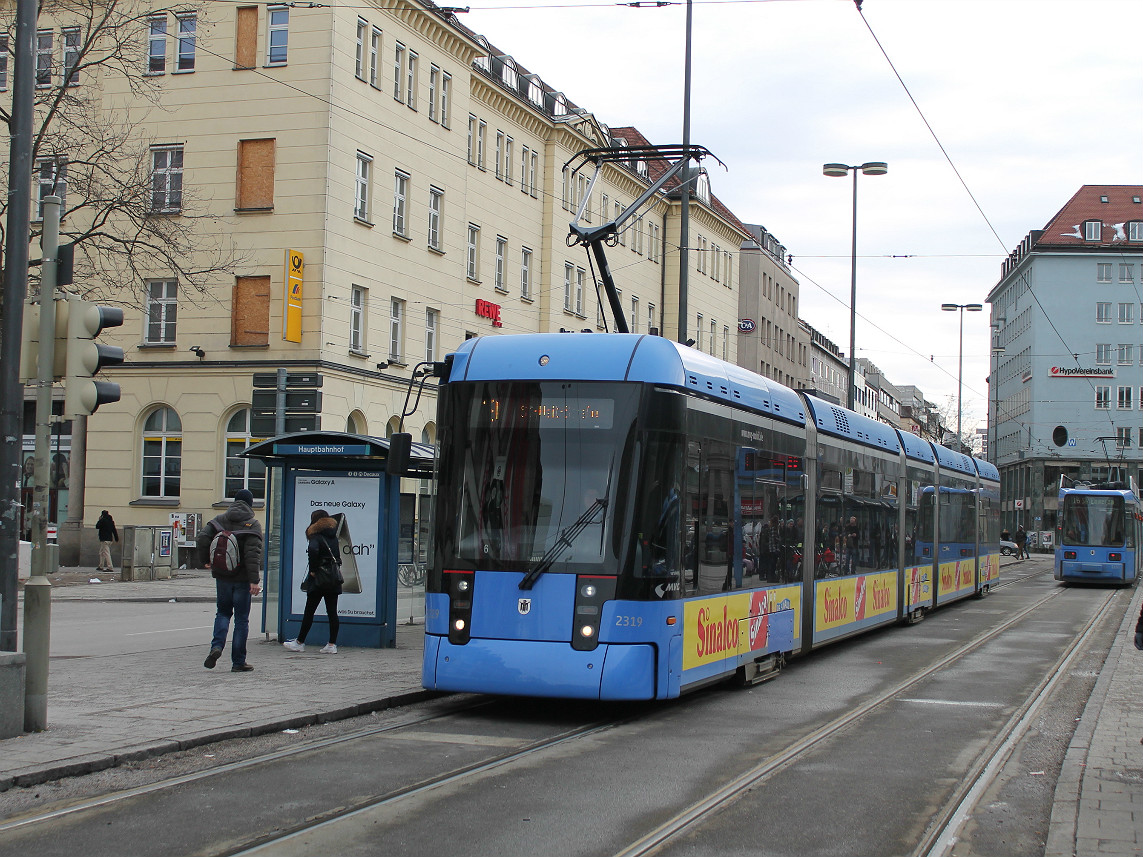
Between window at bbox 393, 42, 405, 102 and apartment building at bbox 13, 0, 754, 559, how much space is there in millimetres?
54

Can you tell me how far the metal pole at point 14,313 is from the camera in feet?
28.9

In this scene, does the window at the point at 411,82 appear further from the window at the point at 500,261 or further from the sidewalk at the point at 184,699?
the sidewalk at the point at 184,699

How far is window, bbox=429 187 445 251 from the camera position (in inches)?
1558

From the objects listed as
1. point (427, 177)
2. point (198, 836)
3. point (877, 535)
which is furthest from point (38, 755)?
point (427, 177)

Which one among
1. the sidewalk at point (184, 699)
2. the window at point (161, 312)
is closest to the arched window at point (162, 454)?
the window at point (161, 312)

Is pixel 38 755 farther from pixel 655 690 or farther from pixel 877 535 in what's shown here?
pixel 877 535

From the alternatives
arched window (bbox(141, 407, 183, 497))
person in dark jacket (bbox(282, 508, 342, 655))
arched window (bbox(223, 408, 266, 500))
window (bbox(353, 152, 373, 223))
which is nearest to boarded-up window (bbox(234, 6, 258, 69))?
window (bbox(353, 152, 373, 223))

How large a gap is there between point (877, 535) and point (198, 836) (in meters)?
13.8

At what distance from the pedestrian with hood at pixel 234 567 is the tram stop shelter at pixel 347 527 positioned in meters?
2.07

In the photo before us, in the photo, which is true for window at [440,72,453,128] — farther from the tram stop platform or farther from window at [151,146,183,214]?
the tram stop platform

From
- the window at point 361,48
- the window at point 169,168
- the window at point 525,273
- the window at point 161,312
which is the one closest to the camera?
the window at point 361,48

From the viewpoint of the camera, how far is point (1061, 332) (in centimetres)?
9294

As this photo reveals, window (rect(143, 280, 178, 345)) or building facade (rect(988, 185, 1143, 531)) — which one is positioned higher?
building facade (rect(988, 185, 1143, 531))

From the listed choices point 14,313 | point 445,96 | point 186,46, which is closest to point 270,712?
point 14,313
